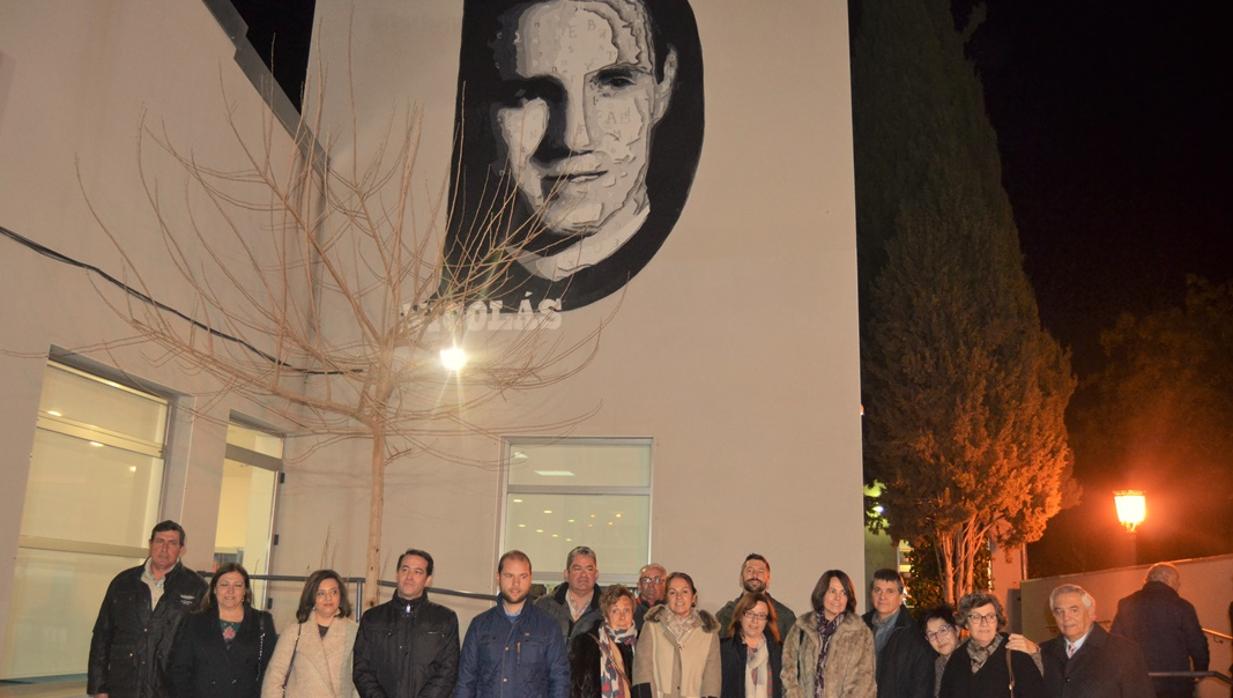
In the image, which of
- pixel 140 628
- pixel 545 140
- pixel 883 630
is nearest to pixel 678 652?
pixel 883 630

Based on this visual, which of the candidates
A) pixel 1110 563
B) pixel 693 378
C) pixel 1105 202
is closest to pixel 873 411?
pixel 693 378

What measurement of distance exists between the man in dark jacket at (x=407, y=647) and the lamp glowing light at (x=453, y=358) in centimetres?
439

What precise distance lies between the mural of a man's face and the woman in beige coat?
5.34 meters

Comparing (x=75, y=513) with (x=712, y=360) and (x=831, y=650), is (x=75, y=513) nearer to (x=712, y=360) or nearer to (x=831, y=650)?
(x=831, y=650)

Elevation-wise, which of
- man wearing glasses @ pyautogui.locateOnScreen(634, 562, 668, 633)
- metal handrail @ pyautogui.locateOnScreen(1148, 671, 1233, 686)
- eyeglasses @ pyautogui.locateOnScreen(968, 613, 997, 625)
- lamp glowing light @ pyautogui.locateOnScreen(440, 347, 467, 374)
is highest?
lamp glowing light @ pyautogui.locateOnScreen(440, 347, 467, 374)

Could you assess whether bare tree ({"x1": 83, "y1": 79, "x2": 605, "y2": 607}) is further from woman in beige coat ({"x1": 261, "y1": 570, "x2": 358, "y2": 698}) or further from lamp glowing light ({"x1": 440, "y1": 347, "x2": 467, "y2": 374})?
woman in beige coat ({"x1": 261, "y1": 570, "x2": 358, "y2": 698})

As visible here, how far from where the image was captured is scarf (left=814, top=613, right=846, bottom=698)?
19.4 ft

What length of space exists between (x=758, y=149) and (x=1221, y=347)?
39.0ft

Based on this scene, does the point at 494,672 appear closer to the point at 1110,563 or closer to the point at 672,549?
the point at 672,549

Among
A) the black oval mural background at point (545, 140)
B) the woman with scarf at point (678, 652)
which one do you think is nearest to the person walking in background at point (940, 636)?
the woman with scarf at point (678, 652)

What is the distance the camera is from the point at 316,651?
5.73 metres

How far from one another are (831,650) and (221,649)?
3.21m

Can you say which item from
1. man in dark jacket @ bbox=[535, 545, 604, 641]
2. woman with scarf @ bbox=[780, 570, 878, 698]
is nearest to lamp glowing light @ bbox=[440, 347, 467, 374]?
man in dark jacket @ bbox=[535, 545, 604, 641]

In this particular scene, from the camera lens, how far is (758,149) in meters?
10.5
